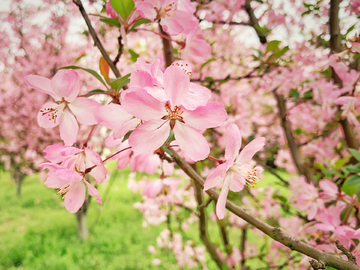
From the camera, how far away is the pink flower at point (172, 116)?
0.40m

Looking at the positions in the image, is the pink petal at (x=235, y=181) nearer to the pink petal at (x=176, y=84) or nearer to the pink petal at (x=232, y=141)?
the pink petal at (x=232, y=141)

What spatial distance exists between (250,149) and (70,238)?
4.72 meters

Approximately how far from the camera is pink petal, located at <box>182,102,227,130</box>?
406 mm

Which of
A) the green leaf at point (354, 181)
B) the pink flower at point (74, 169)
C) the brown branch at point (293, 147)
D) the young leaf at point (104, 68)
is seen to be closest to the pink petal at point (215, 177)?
the pink flower at point (74, 169)

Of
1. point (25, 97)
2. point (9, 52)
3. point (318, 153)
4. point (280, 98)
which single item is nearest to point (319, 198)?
point (280, 98)

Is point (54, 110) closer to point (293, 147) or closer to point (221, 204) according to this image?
point (221, 204)

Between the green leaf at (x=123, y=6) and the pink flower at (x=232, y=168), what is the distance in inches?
17.5

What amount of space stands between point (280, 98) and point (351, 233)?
1.29 m

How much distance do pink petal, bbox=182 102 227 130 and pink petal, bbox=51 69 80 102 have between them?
11.4 inches

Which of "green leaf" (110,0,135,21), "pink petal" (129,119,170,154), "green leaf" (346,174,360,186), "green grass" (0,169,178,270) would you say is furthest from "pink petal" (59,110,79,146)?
"green grass" (0,169,178,270)

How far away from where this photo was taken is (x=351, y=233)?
2.42 ft

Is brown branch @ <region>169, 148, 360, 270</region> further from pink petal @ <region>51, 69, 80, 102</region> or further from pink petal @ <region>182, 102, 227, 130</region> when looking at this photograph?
pink petal @ <region>51, 69, 80, 102</region>

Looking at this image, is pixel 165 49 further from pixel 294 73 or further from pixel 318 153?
pixel 318 153

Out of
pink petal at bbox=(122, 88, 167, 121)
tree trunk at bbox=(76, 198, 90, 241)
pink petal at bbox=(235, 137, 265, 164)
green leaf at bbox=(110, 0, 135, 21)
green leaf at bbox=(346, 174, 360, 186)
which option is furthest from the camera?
tree trunk at bbox=(76, 198, 90, 241)
